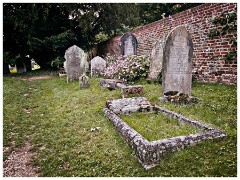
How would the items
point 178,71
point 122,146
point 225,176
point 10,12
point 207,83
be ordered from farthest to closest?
point 10,12, point 207,83, point 178,71, point 122,146, point 225,176

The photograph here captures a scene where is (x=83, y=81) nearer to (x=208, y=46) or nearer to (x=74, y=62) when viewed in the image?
(x=74, y=62)

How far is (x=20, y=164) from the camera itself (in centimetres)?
380

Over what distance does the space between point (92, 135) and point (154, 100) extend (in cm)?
246

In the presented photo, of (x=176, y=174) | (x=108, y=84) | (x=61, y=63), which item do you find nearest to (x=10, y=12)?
(x=61, y=63)

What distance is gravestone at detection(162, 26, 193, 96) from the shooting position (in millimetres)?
6121

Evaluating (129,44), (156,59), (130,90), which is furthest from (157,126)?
(129,44)

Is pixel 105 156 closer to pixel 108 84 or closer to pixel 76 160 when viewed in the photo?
pixel 76 160

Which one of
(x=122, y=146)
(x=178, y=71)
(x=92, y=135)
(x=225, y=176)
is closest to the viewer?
(x=225, y=176)

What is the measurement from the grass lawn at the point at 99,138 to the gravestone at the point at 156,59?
1375 millimetres

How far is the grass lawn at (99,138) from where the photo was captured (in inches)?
127

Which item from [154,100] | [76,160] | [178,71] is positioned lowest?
[76,160]

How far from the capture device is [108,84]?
8750 millimetres

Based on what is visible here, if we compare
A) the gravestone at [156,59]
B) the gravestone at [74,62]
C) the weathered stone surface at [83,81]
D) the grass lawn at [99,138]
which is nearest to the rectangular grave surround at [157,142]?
the grass lawn at [99,138]

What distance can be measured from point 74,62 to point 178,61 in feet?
22.4
